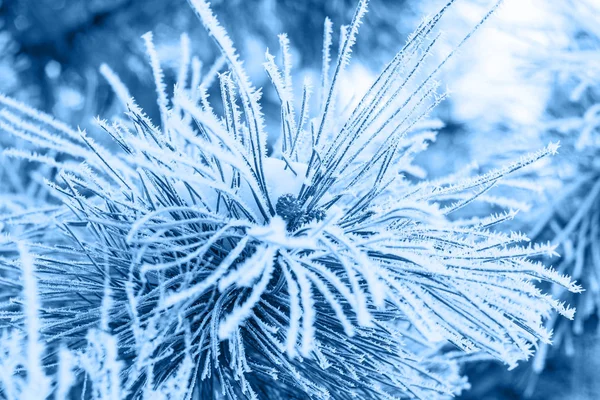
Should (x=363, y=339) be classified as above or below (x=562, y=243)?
below

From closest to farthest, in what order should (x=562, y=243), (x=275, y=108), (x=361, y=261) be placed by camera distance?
(x=361, y=261) → (x=562, y=243) → (x=275, y=108)

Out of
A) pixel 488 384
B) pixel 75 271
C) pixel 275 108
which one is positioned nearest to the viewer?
pixel 75 271

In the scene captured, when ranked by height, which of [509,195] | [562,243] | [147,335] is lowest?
[147,335]

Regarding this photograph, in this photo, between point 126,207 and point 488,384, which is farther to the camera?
point 488,384

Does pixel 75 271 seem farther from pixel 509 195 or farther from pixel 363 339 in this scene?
pixel 509 195

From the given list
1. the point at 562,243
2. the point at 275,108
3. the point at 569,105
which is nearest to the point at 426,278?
the point at 562,243

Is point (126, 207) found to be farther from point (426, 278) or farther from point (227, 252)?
point (426, 278)

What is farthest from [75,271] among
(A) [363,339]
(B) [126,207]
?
(A) [363,339]
